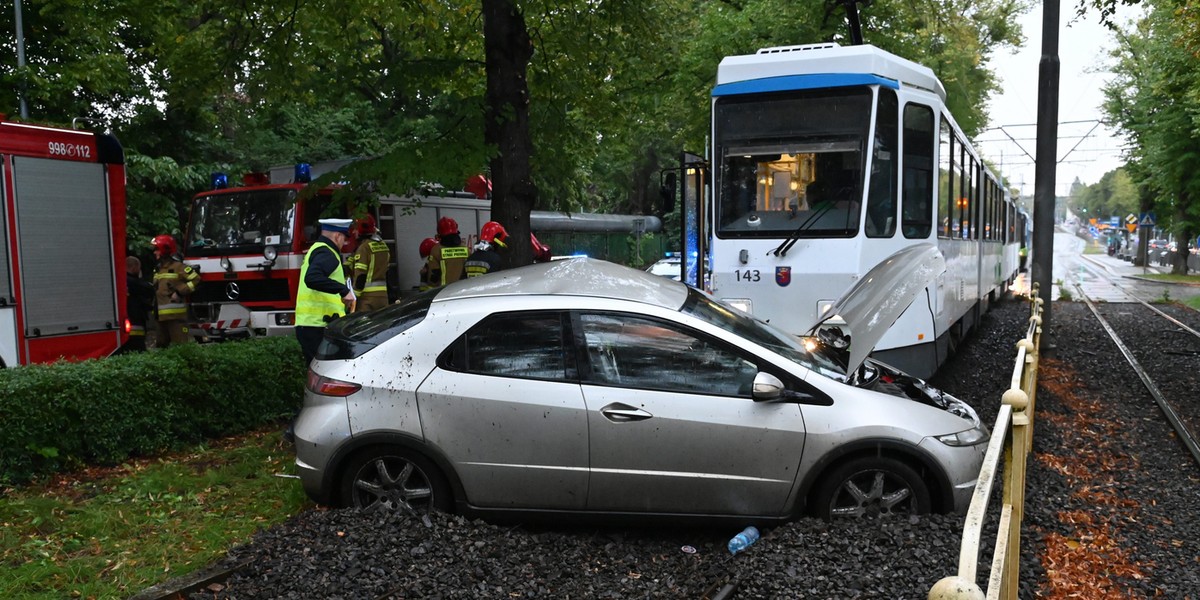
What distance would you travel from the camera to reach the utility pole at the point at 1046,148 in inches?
481

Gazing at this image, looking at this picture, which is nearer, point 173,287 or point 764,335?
point 764,335

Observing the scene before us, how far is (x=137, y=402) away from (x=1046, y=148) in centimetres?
1126

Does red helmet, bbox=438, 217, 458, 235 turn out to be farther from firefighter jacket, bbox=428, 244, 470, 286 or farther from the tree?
the tree

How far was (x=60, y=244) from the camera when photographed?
Answer: 9289mm

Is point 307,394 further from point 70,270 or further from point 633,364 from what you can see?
point 70,270

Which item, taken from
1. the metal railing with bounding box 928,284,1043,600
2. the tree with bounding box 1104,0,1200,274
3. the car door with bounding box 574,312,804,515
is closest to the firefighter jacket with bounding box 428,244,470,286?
the car door with bounding box 574,312,804,515

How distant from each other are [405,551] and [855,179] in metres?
5.37

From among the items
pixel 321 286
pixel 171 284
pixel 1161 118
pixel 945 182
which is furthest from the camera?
pixel 1161 118

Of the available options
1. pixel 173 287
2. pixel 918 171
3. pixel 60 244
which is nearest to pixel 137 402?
pixel 60 244

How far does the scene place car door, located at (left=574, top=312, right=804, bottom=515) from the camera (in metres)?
5.07

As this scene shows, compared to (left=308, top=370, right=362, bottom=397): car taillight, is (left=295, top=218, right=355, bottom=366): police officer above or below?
above

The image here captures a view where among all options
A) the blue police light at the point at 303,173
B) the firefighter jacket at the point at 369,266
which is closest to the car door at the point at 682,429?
the firefighter jacket at the point at 369,266

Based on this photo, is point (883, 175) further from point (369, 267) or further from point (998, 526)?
point (369, 267)

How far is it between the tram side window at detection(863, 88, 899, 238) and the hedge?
5.49 meters
